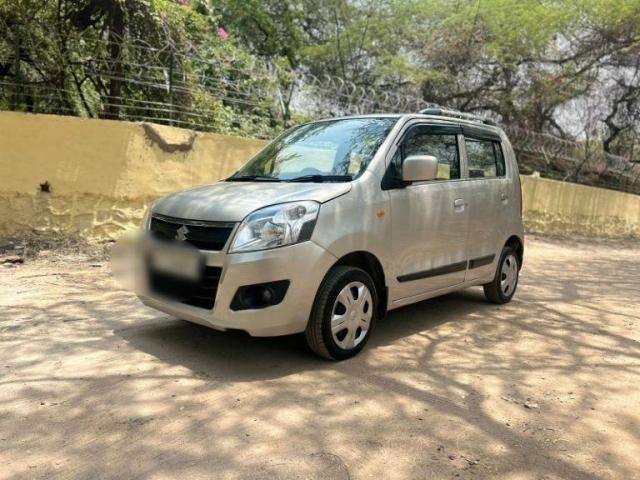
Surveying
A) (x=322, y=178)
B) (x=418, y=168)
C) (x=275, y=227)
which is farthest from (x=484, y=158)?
(x=275, y=227)

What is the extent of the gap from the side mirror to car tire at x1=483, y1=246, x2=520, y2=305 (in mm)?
1959

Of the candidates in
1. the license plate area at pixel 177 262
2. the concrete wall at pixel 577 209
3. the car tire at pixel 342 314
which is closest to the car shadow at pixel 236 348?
the car tire at pixel 342 314

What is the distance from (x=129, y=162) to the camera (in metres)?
7.86

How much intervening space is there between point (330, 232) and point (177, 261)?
1.06 meters

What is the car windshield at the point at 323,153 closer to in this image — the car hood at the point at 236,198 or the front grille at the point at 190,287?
the car hood at the point at 236,198

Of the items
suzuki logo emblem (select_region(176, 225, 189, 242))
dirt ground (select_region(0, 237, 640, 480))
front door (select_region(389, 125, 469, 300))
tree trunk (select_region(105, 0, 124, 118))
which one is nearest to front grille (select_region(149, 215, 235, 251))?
suzuki logo emblem (select_region(176, 225, 189, 242))

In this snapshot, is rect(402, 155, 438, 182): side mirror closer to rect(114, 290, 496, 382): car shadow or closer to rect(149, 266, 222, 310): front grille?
rect(114, 290, 496, 382): car shadow

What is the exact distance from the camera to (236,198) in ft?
13.0

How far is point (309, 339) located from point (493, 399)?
1.26 m

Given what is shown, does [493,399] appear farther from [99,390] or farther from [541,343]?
[99,390]

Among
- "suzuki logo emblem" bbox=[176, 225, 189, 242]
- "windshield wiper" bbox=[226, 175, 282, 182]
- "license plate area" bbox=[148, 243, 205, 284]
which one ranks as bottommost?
"license plate area" bbox=[148, 243, 205, 284]

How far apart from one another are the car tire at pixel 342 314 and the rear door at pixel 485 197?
151 cm

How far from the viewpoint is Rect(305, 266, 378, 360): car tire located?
395cm

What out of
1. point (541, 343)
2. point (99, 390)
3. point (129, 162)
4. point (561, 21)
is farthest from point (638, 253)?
point (99, 390)
